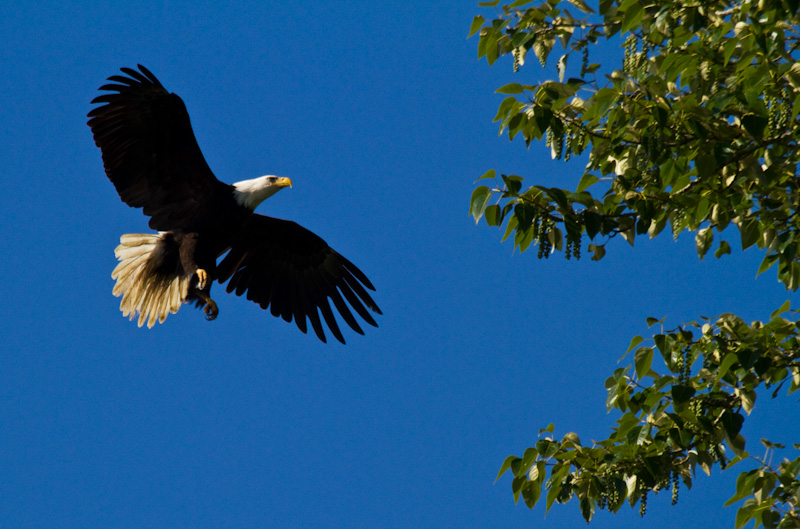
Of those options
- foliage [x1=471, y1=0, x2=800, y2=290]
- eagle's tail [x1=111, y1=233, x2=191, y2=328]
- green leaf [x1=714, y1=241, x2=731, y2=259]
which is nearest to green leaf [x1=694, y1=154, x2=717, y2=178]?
foliage [x1=471, y1=0, x2=800, y2=290]

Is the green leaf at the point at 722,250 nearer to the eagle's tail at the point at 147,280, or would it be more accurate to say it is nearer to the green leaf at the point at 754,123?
the green leaf at the point at 754,123

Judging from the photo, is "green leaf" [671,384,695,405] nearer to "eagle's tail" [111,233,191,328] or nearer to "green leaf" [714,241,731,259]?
"green leaf" [714,241,731,259]

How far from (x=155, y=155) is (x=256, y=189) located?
2.31 ft

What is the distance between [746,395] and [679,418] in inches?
9.2

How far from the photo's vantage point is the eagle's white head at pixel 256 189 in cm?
579

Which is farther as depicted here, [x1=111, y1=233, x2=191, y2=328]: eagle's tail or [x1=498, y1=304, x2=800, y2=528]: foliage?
[x1=111, y1=233, x2=191, y2=328]: eagle's tail

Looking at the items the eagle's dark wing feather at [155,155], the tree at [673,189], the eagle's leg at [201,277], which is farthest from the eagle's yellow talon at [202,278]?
the tree at [673,189]

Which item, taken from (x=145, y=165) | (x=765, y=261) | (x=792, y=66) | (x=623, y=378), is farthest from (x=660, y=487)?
(x=145, y=165)

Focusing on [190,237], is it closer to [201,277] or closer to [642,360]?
[201,277]

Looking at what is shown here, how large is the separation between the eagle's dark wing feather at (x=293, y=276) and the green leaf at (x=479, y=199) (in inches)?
138

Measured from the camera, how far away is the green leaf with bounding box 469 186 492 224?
292 cm

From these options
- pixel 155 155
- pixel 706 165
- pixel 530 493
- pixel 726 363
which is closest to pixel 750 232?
pixel 706 165

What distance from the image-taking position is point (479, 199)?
293 cm

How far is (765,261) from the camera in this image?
11.0 ft
